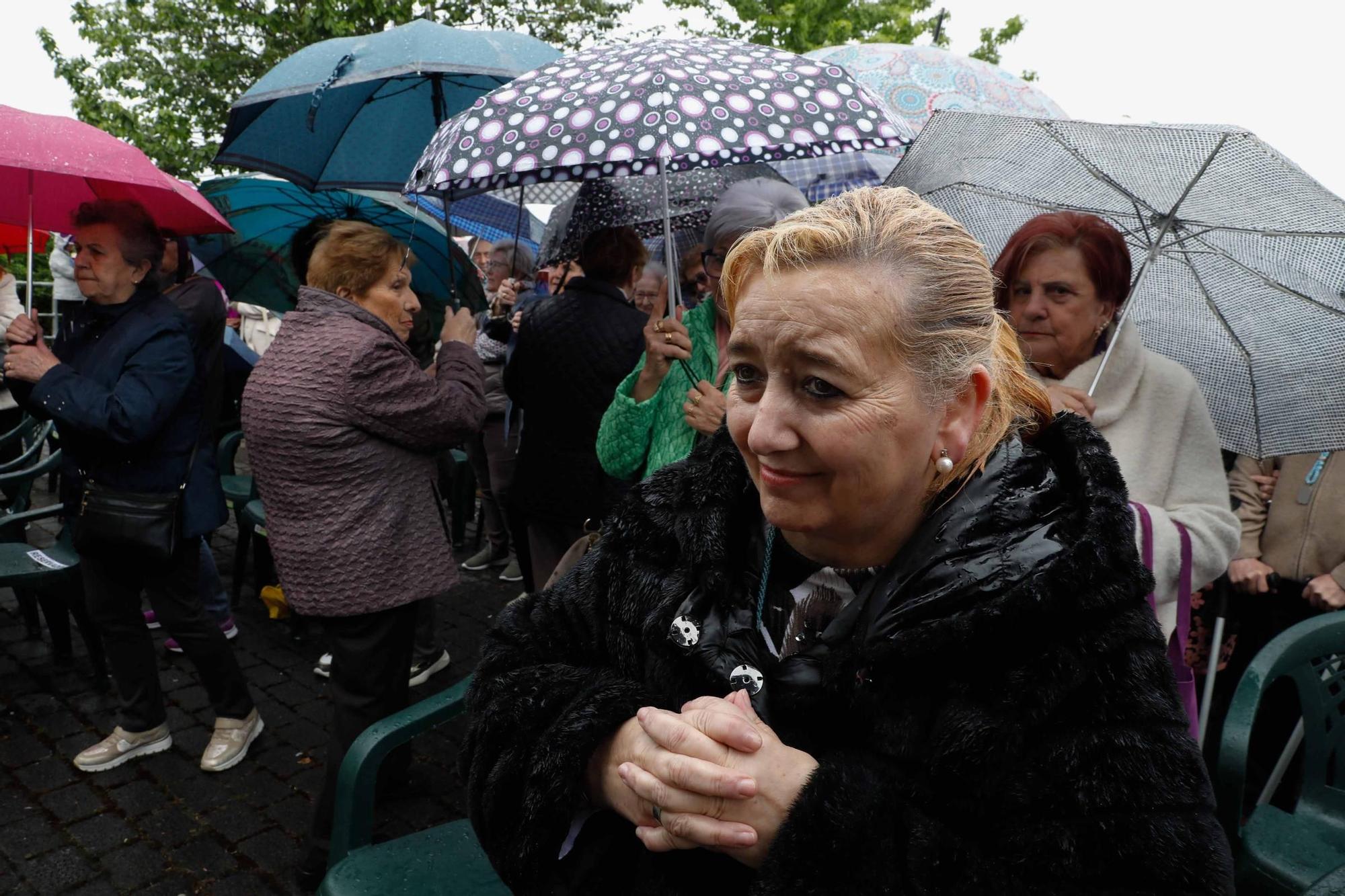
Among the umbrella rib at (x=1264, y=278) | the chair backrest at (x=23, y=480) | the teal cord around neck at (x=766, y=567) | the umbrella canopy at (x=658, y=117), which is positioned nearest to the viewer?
the teal cord around neck at (x=766, y=567)

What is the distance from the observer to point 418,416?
336 cm

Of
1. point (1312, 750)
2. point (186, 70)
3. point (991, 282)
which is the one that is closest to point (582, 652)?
point (991, 282)

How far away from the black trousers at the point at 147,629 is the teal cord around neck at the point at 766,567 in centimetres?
329

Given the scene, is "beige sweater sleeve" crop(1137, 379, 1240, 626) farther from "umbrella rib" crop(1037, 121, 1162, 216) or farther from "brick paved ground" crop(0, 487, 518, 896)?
"brick paved ground" crop(0, 487, 518, 896)

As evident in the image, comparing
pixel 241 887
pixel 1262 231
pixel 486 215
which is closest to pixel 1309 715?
pixel 1262 231

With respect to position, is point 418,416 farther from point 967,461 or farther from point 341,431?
point 967,461

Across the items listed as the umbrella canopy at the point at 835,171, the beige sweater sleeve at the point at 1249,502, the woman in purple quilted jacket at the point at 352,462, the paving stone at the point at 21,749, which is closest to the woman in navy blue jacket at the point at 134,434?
the paving stone at the point at 21,749

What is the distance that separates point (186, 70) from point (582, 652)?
17.4m

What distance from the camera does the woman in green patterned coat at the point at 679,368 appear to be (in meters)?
2.93

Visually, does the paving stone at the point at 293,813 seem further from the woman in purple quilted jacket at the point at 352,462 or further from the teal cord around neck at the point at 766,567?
the teal cord around neck at the point at 766,567

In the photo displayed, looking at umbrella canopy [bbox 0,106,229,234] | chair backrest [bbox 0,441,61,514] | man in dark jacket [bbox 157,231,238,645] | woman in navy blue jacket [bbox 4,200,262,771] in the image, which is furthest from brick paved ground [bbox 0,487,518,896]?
umbrella canopy [bbox 0,106,229,234]

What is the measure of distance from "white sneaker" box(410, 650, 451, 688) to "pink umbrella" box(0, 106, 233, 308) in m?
2.52

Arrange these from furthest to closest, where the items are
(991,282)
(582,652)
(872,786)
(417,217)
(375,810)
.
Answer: (417,217)
(375,810)
(582,652)
(991,282)
(872,786)

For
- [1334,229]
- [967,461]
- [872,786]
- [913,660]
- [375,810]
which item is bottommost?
[375,810]
